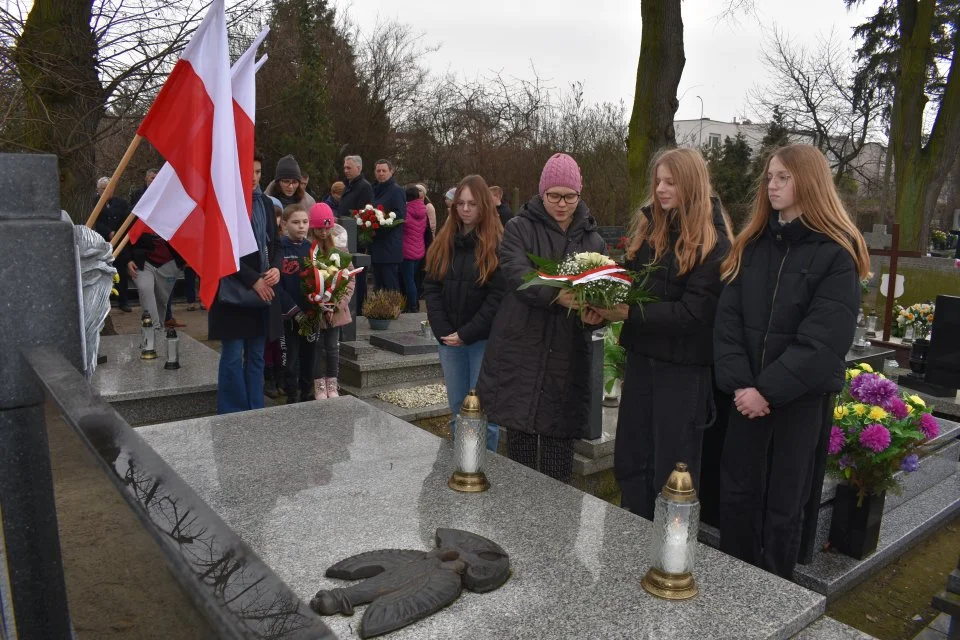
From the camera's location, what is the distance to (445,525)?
8.33 feet

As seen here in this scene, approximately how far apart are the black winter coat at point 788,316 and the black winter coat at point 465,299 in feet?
5.16

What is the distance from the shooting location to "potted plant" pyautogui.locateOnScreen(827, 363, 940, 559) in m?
3.70

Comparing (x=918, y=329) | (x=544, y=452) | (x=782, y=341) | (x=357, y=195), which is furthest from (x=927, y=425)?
(x=357, y=195)

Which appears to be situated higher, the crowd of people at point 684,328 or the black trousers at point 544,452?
the crowd of people at point 684,328

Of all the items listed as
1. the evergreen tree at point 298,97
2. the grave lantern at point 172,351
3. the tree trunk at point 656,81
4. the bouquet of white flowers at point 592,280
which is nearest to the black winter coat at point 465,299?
the bouquet of white flowers at point 592,280

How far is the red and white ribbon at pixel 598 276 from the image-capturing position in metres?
Answer: 3.35

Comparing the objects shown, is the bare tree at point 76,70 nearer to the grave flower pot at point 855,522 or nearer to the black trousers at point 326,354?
the black trousers at point 326,354

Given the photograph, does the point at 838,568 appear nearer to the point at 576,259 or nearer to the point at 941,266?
the point at 576,259

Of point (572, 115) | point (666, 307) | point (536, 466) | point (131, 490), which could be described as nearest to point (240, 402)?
point (536, 466)

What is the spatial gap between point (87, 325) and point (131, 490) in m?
1.27

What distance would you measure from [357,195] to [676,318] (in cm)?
689

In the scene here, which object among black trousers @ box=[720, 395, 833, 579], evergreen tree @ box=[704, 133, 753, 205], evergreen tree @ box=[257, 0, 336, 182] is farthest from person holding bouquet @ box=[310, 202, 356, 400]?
evergreen tree @ box=[704, 133, 753, 205]

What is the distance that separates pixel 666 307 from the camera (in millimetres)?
3357

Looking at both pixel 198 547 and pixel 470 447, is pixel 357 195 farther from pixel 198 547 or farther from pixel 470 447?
pixel 198 547
